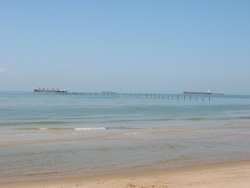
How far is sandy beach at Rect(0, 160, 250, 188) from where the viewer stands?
7.25 meters

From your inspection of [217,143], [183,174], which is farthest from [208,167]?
[217,143]

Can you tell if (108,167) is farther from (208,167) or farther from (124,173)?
(208,167)

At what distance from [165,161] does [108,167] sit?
220 cm

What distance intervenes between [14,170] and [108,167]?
298 cm

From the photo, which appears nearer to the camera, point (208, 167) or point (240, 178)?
point (240, 178)

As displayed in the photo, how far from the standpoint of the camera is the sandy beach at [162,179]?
23.8ft

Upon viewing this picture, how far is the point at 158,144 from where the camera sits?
14203 millimetres

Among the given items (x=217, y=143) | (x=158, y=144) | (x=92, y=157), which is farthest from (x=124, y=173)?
(x=217, y=143)

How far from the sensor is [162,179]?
7926mm

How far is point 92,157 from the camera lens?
36.3ft

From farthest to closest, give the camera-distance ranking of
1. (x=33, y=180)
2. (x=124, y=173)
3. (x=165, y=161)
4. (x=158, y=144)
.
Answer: (x=158, y=144)
(x=165, y=161)
(x=124, y=173)
(x=33, y=180)

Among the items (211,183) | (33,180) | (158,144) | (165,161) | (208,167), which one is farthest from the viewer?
(158,144)

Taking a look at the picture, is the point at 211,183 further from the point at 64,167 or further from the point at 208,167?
the point at 64,167

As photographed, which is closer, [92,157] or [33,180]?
[33,180]
